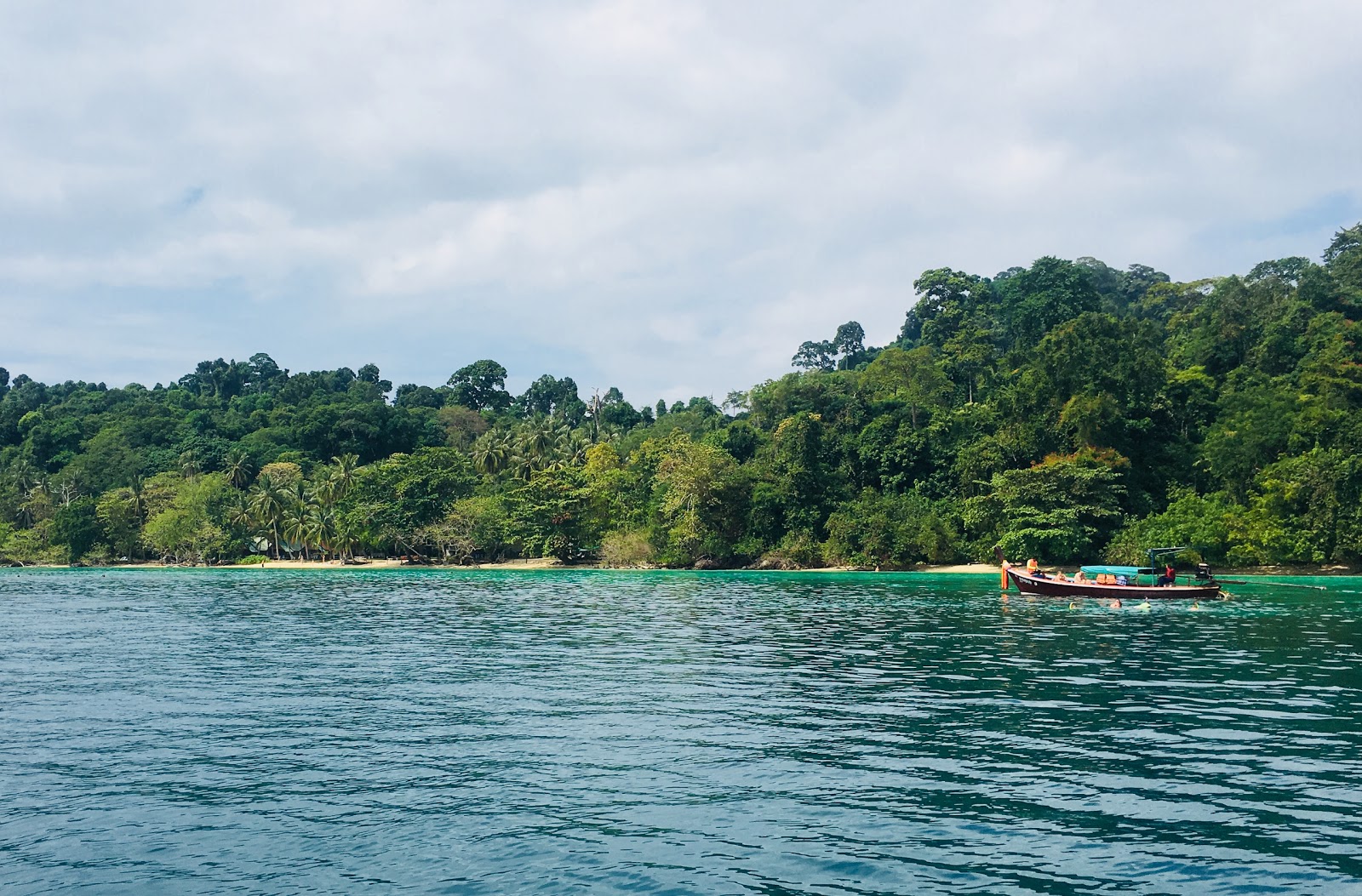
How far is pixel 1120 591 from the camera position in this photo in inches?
1897

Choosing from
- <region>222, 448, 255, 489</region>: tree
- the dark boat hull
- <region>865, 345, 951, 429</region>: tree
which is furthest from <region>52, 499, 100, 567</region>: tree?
the dark boat hull

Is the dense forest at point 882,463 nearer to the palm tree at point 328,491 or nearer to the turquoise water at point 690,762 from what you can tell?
the palm tree at point 328,491

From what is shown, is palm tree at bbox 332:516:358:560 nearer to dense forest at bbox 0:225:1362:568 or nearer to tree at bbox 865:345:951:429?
dense forest at bbox 0:225:1362:568

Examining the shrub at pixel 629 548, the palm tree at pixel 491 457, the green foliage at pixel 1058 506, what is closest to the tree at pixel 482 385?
the palm tree at pixel 491 457

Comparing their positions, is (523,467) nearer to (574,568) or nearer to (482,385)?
(574,568)

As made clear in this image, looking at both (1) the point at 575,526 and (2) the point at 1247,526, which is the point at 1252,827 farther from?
(1) the point at 575,526

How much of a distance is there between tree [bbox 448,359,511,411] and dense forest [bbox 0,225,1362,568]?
30653 mm

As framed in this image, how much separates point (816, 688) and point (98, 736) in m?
15.2

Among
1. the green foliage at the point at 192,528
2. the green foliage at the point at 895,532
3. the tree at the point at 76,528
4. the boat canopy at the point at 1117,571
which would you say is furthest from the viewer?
the tree at the point at 76,528

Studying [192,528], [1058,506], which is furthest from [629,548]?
[192,528]

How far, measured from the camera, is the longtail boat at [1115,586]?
48156 mm

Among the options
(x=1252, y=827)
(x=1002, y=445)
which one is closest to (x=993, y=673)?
(x=1252, y=827)

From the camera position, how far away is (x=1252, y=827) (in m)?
12.8

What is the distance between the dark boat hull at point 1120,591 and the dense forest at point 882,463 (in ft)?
69.1
